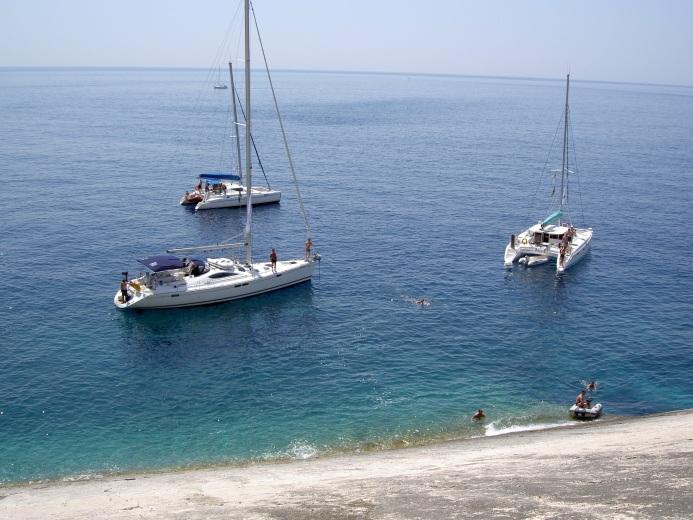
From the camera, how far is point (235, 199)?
301 feet

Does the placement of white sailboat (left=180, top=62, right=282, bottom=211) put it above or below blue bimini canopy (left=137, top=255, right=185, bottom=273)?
above

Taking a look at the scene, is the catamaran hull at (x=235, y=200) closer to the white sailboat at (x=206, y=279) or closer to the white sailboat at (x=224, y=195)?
the white sailboat at (x=224, y=195)

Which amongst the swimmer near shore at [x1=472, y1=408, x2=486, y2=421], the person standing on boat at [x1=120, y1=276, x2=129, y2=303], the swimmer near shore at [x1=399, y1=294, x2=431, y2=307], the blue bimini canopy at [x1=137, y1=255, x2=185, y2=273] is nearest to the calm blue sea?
the swimmer near shore at [x1=399, y1=294, x2=431, y2=307]

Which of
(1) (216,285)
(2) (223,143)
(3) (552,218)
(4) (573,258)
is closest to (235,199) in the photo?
(1) (216,285)

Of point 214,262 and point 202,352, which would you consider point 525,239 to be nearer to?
point 214,262

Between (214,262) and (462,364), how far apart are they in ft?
81.1

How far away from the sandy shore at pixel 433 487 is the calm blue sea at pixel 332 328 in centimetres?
287

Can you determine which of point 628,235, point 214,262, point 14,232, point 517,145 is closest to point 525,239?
point 628,235

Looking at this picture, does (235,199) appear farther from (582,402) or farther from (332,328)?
(582,402)

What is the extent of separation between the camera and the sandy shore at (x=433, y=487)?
27156mm

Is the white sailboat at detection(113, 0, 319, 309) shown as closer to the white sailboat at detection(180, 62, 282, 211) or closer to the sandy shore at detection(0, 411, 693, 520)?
the sandy shore at detection(0, 411, 693, 520)

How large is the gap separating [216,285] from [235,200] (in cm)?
3780

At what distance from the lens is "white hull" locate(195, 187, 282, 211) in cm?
8953

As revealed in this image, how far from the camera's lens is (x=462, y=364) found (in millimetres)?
46438
